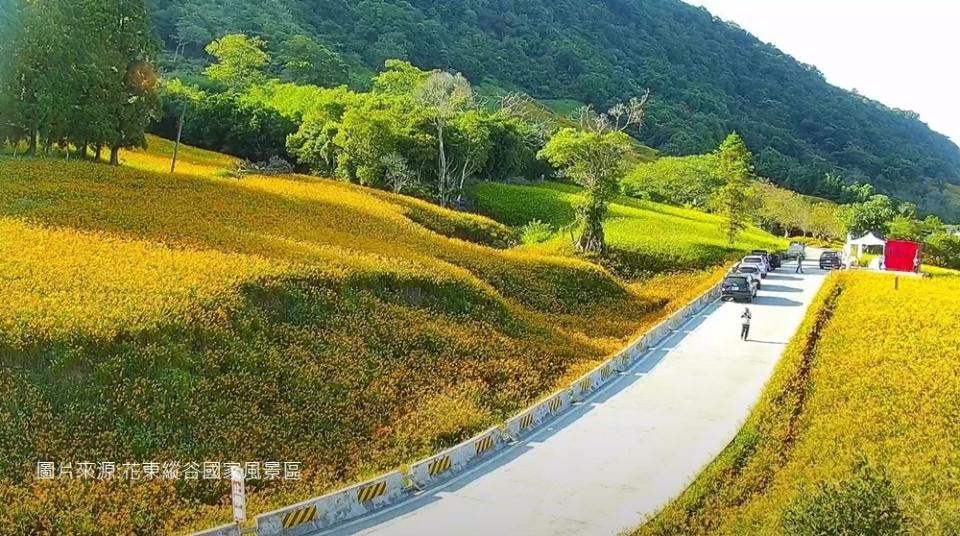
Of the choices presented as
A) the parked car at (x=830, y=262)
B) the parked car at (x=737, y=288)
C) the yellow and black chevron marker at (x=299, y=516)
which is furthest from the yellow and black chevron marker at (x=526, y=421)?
the parked car at (x=830, y=262)

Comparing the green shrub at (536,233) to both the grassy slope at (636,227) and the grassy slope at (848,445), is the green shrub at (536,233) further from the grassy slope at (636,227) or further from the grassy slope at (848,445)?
the grassy slope at (848,445)

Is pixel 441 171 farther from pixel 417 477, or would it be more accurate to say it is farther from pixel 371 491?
pixel 371 491

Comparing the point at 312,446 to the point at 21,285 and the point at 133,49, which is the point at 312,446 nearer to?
the point at 21,285

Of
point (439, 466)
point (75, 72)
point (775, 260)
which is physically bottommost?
point (439, 466)

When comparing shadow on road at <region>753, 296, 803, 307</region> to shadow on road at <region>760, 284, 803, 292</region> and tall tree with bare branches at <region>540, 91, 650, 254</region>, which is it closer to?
shadow on road at <region>760, 284, 803, 292</region>

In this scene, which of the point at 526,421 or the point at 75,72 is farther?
the point at 75,72

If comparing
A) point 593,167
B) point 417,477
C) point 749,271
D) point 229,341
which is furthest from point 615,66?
point 417,477
